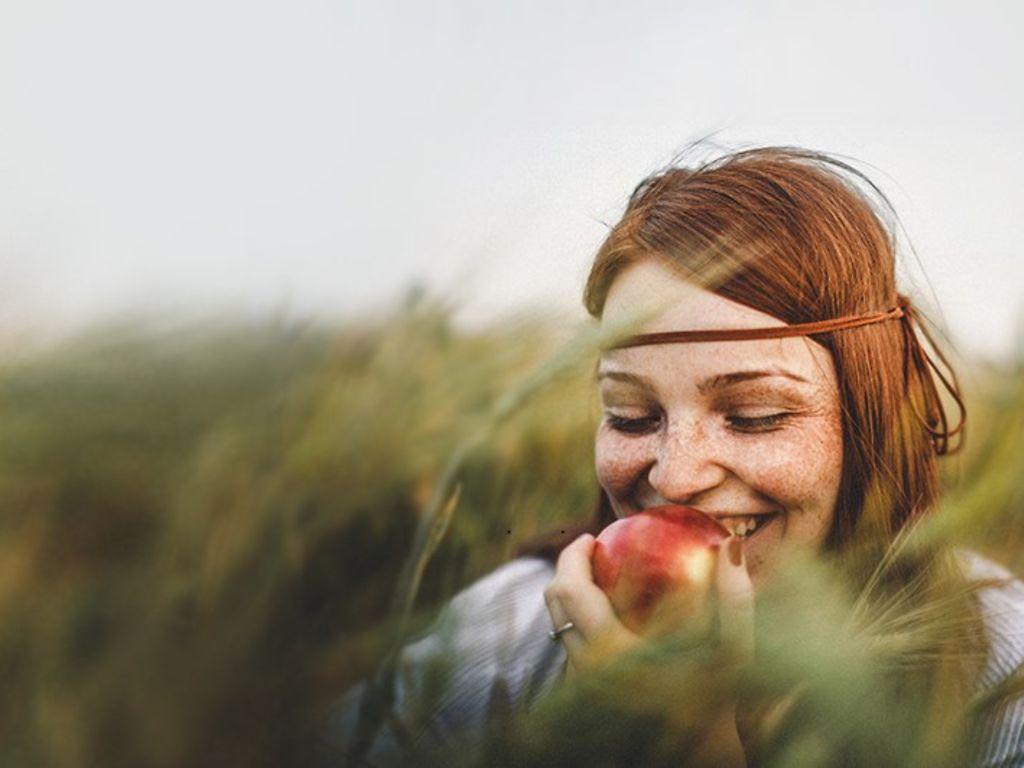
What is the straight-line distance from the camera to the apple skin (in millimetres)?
892

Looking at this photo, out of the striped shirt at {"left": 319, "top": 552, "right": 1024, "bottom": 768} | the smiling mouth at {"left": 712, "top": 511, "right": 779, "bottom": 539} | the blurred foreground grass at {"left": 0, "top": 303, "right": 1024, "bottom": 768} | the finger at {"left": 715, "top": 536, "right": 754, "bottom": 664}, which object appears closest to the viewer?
the blurred foreground grass at {"left": 0, "top": 303, "right": 1024, "bottom": 768}

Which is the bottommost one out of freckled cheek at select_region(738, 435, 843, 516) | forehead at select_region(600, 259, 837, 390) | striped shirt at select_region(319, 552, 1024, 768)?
striped shirt at select_region(319, 552, 1024, 768)

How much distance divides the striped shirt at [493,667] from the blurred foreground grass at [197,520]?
0.04 m

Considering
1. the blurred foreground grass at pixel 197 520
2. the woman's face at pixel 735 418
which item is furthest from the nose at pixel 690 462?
the blurred foreground grass at pixel 197 520

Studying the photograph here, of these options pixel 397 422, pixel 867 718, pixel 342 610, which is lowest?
pixel 867 718

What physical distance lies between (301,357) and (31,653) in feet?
0.66

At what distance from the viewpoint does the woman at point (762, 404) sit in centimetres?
92

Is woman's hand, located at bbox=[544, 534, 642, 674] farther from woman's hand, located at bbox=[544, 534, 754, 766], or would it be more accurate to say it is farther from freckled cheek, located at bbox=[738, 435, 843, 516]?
freckled cheek, located at bbox=[738, 435, 843, 516]

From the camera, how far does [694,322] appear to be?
93 centimetres

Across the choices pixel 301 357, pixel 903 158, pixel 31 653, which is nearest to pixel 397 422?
pixel 301 357

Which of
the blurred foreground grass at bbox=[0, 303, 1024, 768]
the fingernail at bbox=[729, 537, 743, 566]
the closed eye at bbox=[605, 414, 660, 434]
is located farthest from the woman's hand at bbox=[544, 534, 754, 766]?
the blurred foreground grass at bbox=[0, 303, 1024, 768]

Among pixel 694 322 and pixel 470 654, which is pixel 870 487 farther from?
pixel 470 654

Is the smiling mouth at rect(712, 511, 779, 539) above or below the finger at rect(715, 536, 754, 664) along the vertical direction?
above

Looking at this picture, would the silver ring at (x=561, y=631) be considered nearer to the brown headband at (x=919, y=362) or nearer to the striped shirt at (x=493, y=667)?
the striped shirt at (x=493, y=667)
